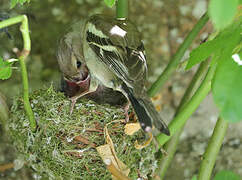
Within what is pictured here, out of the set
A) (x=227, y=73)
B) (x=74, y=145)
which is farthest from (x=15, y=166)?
(x=227, y=73)

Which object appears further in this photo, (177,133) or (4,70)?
(177,133)

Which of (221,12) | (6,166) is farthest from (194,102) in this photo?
(6,166)

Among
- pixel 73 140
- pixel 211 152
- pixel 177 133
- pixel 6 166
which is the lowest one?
pixel 6 166

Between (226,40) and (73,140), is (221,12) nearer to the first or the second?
(226,40)

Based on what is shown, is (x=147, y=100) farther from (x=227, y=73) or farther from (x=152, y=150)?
(x=227, y=73)

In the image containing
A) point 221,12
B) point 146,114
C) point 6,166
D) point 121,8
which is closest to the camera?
point 221,12

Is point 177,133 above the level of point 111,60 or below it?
below

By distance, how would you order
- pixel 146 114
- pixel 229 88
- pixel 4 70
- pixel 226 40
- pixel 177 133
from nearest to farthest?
pixel 229 88 < pixel 226 40 < pixel 4 70 < pixel 146 114 < pixel 177 133
